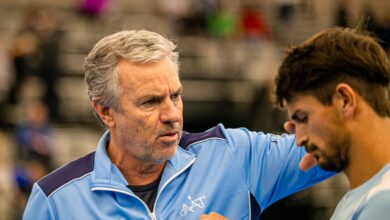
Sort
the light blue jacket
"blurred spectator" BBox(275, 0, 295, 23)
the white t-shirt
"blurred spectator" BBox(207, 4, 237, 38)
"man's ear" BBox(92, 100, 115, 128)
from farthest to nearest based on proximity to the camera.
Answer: "blurred spectator" BBox(275, 0, 295, 23)
"blurred spectator" BBox(207, 4, 237, 38)
"man's ear" BBox(92, 100, 115, 128)
the light blue jacket
the white t-shirt

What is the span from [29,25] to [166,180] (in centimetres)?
915

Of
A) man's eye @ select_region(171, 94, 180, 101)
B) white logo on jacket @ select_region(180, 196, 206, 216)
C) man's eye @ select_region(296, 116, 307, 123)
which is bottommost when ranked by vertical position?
white logo on jacket @ select_region(180, 196, 206, 216)

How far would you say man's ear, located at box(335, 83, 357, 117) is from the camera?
3.25 m

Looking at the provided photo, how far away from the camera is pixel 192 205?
4.34 meters

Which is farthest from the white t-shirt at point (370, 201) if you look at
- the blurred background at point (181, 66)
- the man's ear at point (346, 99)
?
the blurred background at point (181, 66)

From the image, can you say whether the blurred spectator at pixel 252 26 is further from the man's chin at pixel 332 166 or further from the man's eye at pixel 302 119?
the man's chin at pixel 332 166

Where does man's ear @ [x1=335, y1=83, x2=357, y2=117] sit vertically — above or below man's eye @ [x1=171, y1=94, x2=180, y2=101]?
above

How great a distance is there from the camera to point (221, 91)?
14469 millimetres

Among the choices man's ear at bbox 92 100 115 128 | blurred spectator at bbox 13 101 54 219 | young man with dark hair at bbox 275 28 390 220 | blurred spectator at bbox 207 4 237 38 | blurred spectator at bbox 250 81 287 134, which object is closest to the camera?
Result: young man with dark hair at bbox 275 28 390 220

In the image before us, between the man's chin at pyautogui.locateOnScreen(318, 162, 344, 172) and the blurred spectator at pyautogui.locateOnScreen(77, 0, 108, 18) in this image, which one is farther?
the blurred spectator at pyautogui.locateOnScreen(77, 0, 108, 18)

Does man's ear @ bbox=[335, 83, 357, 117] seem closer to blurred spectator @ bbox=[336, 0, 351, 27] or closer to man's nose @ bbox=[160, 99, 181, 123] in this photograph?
man's nose @ bbox=[160, 99, 181, 123]

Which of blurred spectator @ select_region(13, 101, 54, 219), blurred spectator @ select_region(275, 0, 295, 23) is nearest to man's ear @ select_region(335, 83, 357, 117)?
A: blurred spectator @ select_region(13, 101, 54, 219)

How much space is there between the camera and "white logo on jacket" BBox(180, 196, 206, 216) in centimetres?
432

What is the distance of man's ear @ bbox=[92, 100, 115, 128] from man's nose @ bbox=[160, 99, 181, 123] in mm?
309
